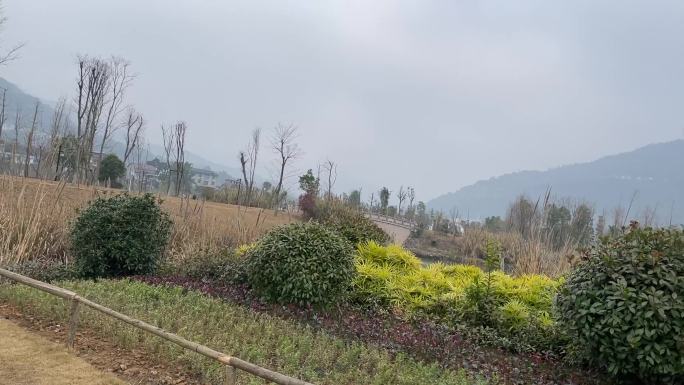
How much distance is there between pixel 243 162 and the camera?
3228 centimetres

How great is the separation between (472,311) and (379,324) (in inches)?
42.3

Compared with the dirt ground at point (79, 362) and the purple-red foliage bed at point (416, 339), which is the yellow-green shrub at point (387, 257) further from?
the dirt ground at point (79, 362)

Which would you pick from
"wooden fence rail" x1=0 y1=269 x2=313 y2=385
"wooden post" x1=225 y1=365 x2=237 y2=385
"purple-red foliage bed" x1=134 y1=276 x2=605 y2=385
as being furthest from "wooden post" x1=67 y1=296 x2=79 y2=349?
"purple-red foliage bed" x1=134 y1=276 x2=605 y2=385

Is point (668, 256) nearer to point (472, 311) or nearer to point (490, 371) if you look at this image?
point (490, 371)

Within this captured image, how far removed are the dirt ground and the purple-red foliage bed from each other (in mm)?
1856

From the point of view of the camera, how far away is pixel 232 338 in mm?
4297

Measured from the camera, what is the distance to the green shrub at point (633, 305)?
395 cm

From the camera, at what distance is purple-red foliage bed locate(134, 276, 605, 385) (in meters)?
4.55

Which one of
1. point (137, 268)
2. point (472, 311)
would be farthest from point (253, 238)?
point (472, 311)

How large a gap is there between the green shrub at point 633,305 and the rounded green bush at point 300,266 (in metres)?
2.47

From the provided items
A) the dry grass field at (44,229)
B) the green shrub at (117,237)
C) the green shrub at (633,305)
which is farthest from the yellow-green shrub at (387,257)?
the green shrub at (633,305)

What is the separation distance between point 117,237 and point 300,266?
2482mm

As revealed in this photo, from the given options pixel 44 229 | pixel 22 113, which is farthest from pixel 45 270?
pixel 22 113

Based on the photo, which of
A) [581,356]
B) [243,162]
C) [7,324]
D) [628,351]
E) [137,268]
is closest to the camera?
[628,351]
